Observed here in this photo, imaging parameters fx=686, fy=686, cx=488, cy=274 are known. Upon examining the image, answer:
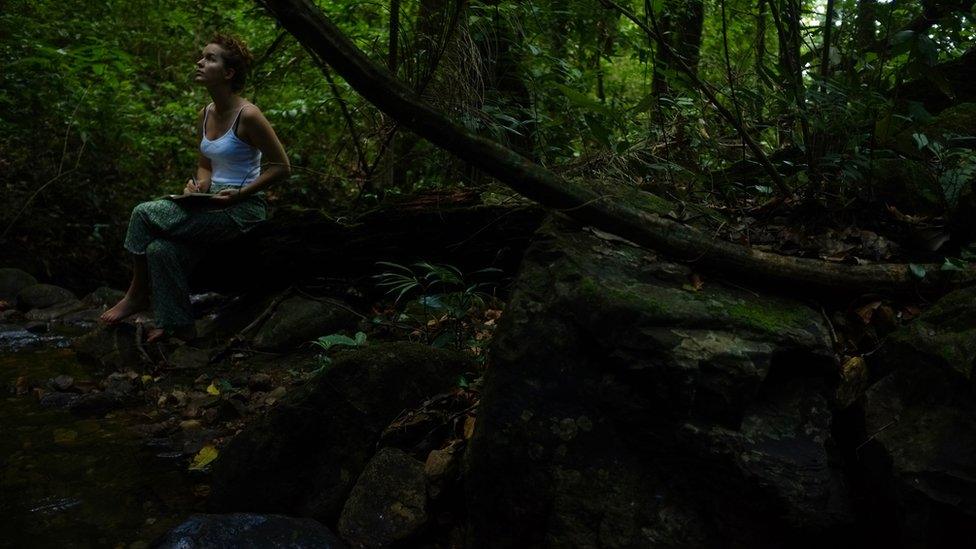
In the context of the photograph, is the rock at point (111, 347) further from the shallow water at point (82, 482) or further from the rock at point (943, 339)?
the rock at point (943, 339)

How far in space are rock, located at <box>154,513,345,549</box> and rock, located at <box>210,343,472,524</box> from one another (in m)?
0.26

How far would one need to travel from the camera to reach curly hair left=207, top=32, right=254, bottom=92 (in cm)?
471

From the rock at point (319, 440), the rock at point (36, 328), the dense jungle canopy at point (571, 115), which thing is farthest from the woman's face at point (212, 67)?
the rock at point (319, 440)

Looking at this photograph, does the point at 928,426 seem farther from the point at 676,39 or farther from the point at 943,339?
the point at 676,39

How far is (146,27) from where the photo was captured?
9.72m

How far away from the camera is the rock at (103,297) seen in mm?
6145

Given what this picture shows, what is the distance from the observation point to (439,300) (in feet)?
12.2

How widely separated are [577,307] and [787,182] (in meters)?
1.83

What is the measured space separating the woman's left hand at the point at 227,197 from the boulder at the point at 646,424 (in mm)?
2997

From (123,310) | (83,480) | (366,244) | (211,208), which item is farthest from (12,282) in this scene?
(83,480)

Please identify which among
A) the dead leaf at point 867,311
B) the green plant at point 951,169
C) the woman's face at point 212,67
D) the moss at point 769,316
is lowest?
the moss at point 769,316

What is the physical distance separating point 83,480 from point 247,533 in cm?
118

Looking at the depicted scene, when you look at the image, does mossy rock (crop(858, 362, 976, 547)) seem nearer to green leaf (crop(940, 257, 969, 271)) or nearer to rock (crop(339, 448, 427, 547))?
green leaf (crop(940, 257, 969, 271))

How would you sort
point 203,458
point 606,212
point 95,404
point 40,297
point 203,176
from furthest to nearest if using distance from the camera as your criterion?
point 40,297, point 203,176, point 95,404, point 203,458, point 606,212
